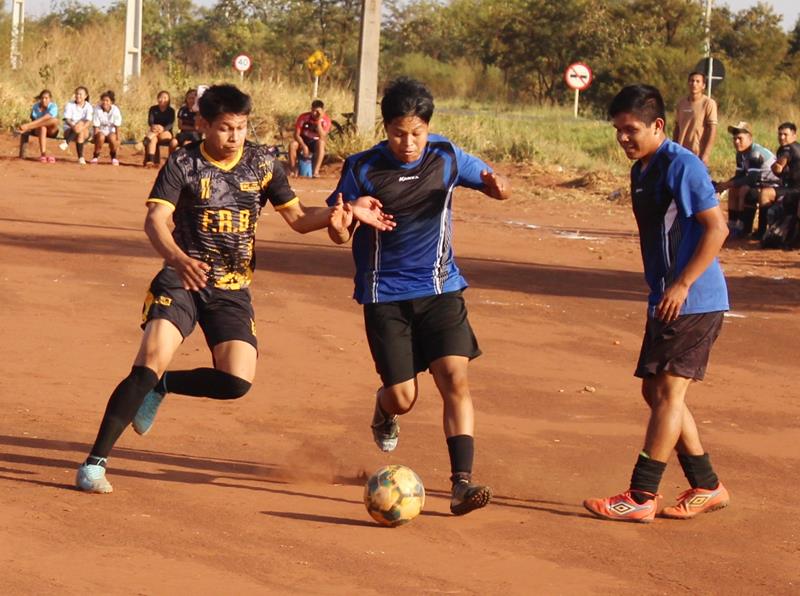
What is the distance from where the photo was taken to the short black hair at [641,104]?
6.59 meters

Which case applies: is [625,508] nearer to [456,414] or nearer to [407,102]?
[456,414]

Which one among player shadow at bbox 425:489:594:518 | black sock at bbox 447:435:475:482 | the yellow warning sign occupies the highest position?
the yellow warning sign

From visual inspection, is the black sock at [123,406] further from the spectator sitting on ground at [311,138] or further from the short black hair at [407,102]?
the spectator sitting on ground at [311,138]

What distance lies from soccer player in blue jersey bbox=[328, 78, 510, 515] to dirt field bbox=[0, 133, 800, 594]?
0.63 metres

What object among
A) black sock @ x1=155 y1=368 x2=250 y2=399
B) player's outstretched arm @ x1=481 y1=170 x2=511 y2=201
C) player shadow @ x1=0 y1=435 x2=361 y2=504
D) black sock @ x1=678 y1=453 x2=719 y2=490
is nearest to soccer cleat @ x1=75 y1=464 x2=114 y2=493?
player shadow @ x1=0 y1=435 x2=361 y2=504

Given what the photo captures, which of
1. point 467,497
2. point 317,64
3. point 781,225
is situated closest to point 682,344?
point 467,497

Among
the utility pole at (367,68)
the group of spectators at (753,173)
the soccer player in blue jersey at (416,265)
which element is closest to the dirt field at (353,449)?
the soccer player in blue jersey at (416,265)

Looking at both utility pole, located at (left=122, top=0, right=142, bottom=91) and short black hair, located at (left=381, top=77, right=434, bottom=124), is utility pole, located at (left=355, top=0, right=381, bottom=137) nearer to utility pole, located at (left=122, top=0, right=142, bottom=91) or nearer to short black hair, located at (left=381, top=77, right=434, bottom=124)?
utility pole, located at (left=122, top=0, right=142, bottom=91)

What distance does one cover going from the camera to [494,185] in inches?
268

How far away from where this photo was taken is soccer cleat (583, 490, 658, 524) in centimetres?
669

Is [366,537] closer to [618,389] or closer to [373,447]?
[373,447]

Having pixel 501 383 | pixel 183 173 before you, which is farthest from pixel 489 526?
pixel 501 383

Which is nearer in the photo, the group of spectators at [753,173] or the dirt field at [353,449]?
the dirt field at [353,449]

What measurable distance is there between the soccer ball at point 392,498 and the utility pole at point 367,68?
75.5ft
